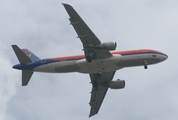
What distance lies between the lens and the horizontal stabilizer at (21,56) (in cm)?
9107

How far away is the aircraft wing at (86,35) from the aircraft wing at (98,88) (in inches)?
392

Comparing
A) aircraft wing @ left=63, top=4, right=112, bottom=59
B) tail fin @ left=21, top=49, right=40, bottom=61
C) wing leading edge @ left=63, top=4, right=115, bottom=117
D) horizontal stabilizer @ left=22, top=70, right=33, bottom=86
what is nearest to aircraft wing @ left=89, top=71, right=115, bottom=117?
wing leading edge @ left=63, top=4, right=115, bottom=117

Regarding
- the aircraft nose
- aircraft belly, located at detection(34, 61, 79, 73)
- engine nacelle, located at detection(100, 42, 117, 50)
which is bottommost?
aircraft belly, located at detection(34, 61, 79, 73)

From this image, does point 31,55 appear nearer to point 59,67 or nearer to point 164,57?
point 59,67

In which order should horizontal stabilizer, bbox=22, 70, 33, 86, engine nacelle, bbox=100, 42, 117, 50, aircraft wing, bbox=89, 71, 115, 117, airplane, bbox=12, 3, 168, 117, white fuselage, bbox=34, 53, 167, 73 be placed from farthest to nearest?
1. aircraft wing, bbox=89, 71, 115, 117
2. horizontal stabilizer, bbox=22, 70, 33, 86
3. white fuselage, bbox=34, 53, 167, 73
4. airplane, bbox=12, 3, 168, 117
5. engine nacelle, bbox=100, 42, 117, 50

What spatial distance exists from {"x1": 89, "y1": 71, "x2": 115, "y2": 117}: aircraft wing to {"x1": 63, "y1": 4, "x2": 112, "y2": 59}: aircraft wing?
9.96 m

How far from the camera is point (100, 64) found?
9119 centimetres

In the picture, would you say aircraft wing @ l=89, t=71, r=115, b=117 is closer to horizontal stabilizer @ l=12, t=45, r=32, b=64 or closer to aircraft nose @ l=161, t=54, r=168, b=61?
aircraft nose @ l=161, t=54, r=168, b=61

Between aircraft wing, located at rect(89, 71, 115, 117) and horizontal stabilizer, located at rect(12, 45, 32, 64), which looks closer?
horizontal stabilizer, located at rect(12, 45, 32, 64)

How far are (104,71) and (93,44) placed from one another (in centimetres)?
743

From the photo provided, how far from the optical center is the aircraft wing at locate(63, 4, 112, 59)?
84.2 m

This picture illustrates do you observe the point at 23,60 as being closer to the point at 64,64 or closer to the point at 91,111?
the point at 64,64

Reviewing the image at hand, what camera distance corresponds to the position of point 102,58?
297 feet

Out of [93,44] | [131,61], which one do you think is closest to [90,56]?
[93,44]
